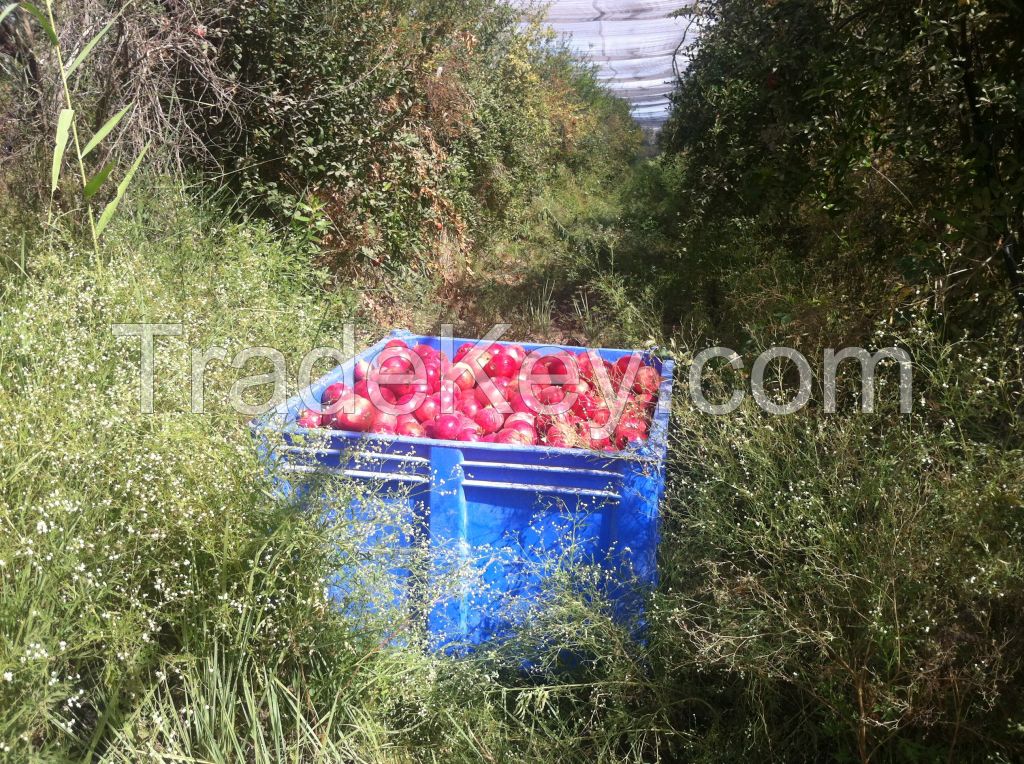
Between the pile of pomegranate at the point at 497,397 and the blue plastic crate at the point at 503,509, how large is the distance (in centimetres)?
15

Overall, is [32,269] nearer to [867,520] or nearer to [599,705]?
[599,705]

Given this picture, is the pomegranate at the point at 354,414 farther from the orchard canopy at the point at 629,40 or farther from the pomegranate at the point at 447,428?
the orchard canopy at the point at 629,40

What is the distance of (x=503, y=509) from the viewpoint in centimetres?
272

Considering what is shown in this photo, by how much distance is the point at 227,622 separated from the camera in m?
2.04

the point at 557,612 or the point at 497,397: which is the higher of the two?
the point at 497,397

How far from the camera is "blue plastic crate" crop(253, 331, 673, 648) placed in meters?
2.58

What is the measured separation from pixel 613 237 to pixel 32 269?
506 centimetres

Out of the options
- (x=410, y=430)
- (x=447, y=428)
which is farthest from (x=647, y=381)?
(x=410, y=430)

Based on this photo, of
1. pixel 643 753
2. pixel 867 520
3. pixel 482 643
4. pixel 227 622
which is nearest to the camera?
pixel 227 622

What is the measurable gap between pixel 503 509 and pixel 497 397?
2.92ft

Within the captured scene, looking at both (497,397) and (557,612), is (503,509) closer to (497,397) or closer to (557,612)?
(557,612)

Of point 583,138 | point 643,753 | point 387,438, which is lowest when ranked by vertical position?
point 643,753

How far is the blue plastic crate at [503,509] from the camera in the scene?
2580 mm

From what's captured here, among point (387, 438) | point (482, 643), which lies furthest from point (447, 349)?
point (482, 643)
